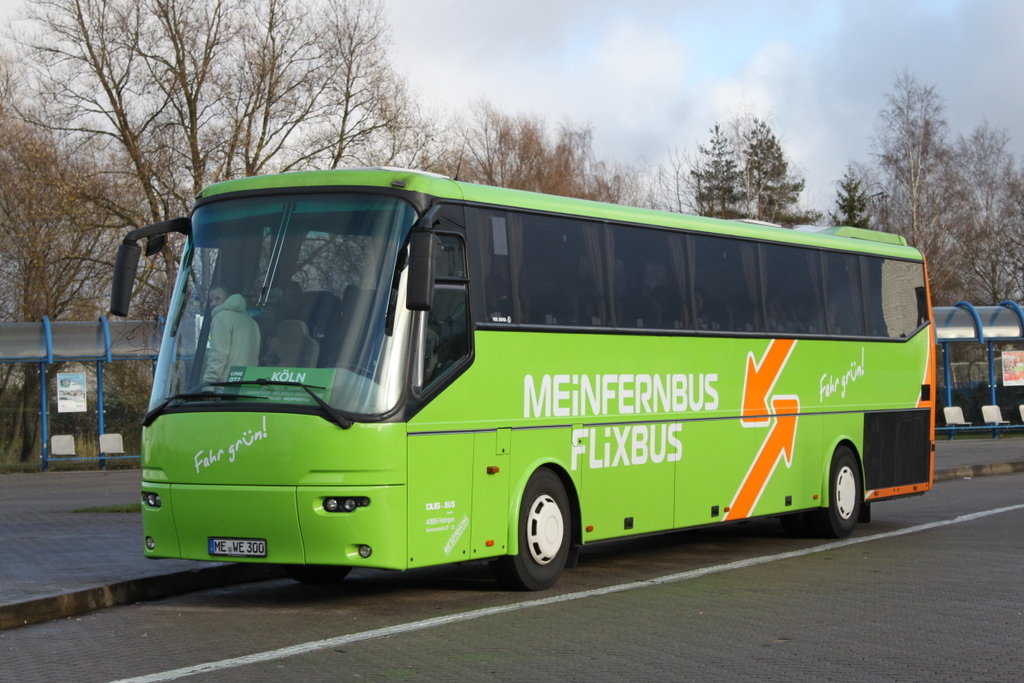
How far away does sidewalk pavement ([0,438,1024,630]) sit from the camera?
986 cm

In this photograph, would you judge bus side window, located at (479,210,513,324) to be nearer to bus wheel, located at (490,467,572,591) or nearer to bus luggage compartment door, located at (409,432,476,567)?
bus luggage compartment door, located at (409,432,476,567)

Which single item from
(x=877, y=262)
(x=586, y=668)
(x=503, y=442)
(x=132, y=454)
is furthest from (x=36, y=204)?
(x=586, y=668)

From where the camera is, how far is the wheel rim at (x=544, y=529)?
10672 millimetres

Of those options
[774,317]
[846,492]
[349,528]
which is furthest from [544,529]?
[846,492]

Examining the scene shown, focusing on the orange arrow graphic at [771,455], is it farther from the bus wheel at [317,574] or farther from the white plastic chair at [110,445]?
the white plastic chair at [110,445]

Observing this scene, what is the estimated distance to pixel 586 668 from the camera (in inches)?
291

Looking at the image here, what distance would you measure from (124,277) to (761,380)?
6862mm

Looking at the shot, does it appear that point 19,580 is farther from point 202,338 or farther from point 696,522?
point 696,522

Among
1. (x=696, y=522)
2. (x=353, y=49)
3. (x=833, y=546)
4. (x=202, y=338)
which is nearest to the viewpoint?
(x=202, y=338)

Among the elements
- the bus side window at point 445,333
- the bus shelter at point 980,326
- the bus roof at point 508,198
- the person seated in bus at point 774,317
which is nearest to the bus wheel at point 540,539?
the bus side window at point 445,333

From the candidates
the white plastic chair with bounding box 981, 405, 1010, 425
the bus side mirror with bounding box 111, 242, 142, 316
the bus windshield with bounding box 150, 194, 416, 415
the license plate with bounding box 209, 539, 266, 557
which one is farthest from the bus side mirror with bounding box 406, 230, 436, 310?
the white plastic chair with bounding box 981, 405, 1010, 425

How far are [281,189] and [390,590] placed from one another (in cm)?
357

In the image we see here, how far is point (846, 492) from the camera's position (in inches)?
601

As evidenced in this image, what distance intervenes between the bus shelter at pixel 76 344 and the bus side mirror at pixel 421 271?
19678mm
